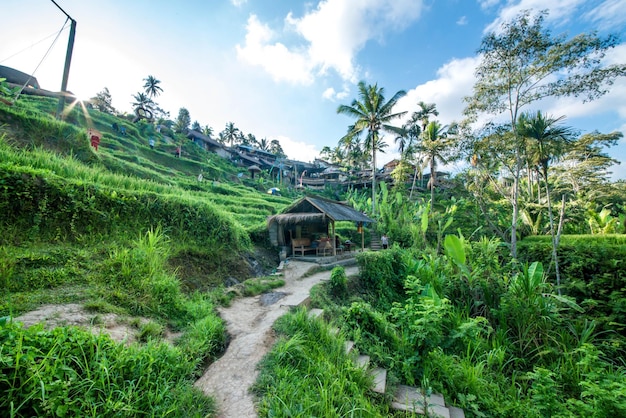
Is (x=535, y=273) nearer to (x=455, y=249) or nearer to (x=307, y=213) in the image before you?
(x=455, y=249)

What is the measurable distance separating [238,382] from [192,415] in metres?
0.69

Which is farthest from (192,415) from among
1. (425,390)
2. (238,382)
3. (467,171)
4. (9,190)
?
(467,171)

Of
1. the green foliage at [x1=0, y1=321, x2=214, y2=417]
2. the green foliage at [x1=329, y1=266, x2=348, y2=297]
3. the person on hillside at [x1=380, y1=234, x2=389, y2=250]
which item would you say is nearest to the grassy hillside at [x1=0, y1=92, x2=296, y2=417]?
the green foliage at [x1=0, y1=321, x2=214, y2=417]

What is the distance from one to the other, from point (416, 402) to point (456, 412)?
2.70 ft

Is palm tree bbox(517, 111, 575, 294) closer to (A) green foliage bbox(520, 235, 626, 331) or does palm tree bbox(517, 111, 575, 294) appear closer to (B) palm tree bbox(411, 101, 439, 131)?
(A) green foliage bbox(520, 235, 626, 331)

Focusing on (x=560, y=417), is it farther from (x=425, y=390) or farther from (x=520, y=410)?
(x=425, y=390)

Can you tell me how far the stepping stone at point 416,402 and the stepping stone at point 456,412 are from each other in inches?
6.2

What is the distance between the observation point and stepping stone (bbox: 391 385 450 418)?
340cm

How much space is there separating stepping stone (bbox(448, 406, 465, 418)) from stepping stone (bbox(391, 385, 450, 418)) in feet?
0.52

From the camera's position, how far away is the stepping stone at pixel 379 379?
354cm

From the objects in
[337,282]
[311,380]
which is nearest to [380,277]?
[337,282]

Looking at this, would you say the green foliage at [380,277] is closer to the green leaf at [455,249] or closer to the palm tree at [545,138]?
the green leaf at [455,249]

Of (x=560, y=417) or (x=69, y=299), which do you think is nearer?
(x=560, y=417)

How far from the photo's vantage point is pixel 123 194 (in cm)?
619
